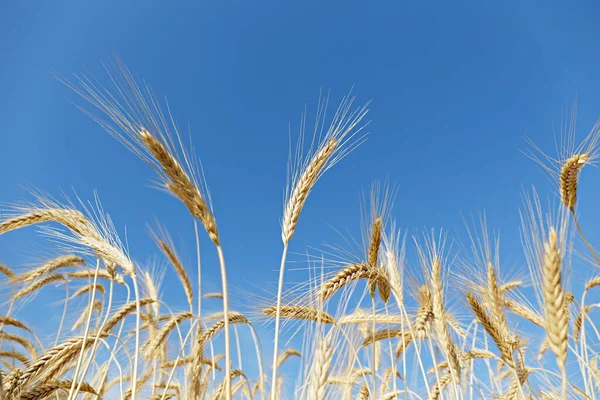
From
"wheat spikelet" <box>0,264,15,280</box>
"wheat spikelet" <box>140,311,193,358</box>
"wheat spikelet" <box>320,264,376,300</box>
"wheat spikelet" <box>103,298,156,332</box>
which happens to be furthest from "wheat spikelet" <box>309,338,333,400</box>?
"wheat spikelet" <box>0,264,15,280</box>

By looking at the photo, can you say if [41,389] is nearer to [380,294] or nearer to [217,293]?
[380,294]

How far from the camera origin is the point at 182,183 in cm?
196

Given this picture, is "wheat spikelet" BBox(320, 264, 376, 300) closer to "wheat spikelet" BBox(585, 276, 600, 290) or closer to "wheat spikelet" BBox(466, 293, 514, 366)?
"wheat spikelet" BBox(466, 293, 514, 366)

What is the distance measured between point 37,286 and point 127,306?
1.93m

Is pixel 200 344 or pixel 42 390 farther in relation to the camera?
pixel 200 344

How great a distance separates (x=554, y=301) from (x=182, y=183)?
1.70 m

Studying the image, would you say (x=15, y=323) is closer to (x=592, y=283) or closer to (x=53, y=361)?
(x=53, y=361)

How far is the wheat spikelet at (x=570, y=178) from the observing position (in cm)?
287

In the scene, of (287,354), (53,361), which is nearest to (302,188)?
(53,361)

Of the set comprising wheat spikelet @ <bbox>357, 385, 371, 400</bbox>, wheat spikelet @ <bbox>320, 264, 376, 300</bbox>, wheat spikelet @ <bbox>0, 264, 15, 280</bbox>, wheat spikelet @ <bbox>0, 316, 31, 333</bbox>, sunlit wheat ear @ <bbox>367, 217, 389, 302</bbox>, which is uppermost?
wheat spikelet @ <bbox>0, 264, 15, 280</bbox>

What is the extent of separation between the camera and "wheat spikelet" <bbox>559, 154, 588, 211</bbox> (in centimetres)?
287

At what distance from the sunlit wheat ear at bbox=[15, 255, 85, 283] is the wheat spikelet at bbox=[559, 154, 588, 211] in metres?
4.27

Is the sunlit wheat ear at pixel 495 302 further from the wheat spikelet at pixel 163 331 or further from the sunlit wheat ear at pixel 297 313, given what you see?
the wheat spikelet at pixel 163 331

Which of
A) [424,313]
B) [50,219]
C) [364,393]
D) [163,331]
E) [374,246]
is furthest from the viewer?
[364,393]
